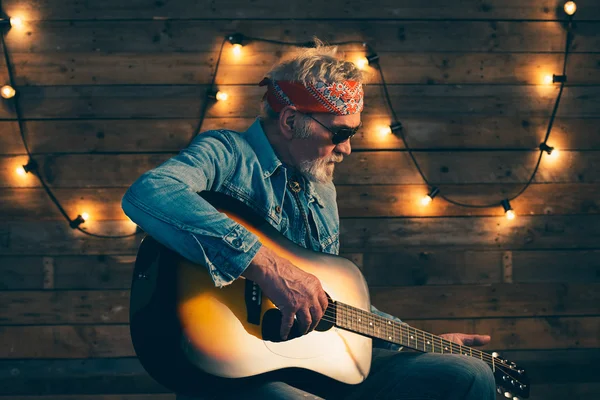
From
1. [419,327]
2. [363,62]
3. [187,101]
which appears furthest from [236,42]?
[419,327]

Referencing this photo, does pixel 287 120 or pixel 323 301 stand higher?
pixel 287 120

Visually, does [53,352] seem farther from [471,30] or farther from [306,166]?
[471,30]

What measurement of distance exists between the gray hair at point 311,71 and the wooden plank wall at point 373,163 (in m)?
1.06

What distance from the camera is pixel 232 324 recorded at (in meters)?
1.43

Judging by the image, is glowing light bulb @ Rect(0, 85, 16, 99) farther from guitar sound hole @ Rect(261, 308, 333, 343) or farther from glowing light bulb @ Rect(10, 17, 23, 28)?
guitar sound hole @ Rect(261, 308, 333, 343)

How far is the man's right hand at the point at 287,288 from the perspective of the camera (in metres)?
1.39

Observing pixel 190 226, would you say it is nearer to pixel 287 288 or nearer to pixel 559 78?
pixel 287 288

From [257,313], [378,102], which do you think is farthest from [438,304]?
[257,313]

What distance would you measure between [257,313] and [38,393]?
1.96 metres

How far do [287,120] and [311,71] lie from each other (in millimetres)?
160

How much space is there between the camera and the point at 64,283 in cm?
292

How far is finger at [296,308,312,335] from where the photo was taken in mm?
1430

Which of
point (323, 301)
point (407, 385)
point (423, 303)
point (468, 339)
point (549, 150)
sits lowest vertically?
point (423, 303)

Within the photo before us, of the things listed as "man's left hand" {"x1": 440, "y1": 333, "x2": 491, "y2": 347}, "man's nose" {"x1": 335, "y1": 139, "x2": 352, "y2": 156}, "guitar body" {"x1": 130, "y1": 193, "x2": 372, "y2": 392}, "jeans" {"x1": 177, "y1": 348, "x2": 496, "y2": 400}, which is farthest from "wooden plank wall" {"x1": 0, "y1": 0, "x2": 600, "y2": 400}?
"guitar body" {"x1": 130, "y1": 193, "x2": 372, "y2": 392}
